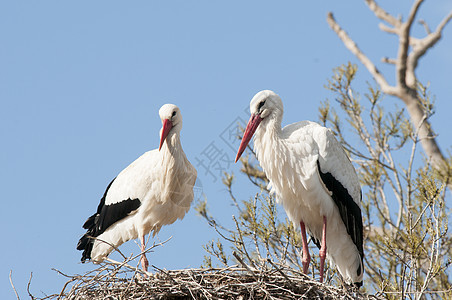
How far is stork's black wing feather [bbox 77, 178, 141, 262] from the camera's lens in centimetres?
588

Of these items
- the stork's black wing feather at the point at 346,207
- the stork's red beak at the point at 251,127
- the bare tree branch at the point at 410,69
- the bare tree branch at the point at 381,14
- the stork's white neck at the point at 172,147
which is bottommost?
the stork's black wing feather at the point at 346,207

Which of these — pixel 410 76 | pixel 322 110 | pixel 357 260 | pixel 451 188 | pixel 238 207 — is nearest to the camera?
pixel 357 260

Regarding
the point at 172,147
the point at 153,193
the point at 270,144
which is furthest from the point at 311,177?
the point at 153,193

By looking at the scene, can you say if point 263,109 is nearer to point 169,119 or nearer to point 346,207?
point 169,119

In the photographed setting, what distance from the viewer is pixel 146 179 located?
5805mm

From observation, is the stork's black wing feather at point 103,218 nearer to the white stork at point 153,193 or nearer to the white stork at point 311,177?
the white stork at point 153,193

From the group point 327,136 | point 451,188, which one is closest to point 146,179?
point 327,136

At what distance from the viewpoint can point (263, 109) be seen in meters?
5.27

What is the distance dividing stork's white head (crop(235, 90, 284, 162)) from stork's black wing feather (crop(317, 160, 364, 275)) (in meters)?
0.54

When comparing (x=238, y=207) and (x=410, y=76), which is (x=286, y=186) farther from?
(x=410, y=76)

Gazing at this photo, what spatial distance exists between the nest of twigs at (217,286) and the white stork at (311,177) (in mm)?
809

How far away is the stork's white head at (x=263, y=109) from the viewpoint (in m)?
5.26

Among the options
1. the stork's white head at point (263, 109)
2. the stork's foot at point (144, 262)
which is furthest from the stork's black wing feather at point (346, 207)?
the stork's foot at point (144, 262)

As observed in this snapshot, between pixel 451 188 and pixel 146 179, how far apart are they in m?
5.20
